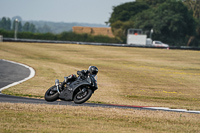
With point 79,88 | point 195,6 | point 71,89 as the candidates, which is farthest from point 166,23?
point 71,89

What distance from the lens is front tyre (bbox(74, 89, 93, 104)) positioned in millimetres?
11916

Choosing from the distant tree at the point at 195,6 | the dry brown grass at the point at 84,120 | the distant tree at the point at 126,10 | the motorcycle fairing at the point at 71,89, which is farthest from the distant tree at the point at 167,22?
the dry brown grass at the point at 84,120

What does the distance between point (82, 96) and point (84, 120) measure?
2.67 m

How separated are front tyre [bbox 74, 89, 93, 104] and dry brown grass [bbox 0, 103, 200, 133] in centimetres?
56

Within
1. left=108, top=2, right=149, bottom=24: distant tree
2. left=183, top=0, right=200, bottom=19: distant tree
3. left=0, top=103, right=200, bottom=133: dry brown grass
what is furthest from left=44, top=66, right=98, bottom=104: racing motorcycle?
left=183, top=0, right=200, bottom=19: distant tree

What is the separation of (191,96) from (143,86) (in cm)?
377

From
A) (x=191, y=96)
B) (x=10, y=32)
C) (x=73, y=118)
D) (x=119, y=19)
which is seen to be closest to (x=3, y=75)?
(x=191, y=96)

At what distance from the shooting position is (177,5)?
4338 inches

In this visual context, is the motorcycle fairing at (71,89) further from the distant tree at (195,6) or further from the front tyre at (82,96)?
the distant tree at (195,6)

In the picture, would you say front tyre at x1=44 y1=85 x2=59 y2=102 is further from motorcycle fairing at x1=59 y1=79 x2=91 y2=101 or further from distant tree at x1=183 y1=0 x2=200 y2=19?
distant tree at x1=183 y1=0 x2=200 y2=19

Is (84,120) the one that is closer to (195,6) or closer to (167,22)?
(167,22)

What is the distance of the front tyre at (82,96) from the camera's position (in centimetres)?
1192

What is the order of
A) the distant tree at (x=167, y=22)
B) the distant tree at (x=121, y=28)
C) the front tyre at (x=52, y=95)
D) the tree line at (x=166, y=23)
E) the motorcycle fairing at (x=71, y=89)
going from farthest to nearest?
the distant tree at (x=121, y=28) < the tree line at (x=166, y=23) < the distant tree at (x=167, y=22) < the front tyre at (x=52, y=95) < the motorcycle fairing at (x=71, y=89)

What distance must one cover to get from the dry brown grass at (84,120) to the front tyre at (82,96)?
0.56 m
